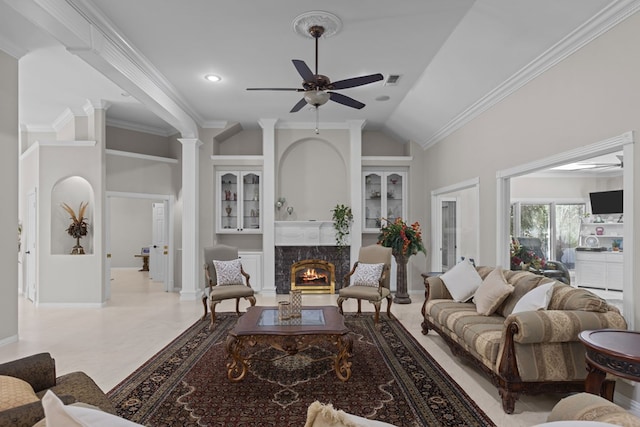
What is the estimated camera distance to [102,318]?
5457 millimetres

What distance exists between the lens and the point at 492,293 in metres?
3.63

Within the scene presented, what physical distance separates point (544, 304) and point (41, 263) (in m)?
7.12

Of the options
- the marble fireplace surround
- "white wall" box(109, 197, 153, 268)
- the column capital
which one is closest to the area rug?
the marble fireplace surround

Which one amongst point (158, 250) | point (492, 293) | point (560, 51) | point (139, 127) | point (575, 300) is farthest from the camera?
point (158, 250)

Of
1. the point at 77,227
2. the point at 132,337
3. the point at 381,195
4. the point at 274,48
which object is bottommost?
the point at 132,337

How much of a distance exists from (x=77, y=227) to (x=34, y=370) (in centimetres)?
519

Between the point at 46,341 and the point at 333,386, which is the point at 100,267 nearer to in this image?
the point at 46,341

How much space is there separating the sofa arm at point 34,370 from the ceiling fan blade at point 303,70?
104 inches

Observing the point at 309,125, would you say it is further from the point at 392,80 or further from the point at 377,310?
the point at 377,310

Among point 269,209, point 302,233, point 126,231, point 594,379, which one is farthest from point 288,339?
point 126,231

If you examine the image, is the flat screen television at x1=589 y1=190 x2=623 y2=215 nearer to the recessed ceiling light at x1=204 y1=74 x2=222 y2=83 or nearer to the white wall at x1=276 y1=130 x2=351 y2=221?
the white wall at x1=276 y1=130 x2=351 y2=221

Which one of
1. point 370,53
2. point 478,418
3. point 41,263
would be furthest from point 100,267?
point 478,418

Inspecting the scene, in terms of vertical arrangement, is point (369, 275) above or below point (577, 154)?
below

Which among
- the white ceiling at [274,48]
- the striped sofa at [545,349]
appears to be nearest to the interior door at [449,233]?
the white ceiling at [274,48]
